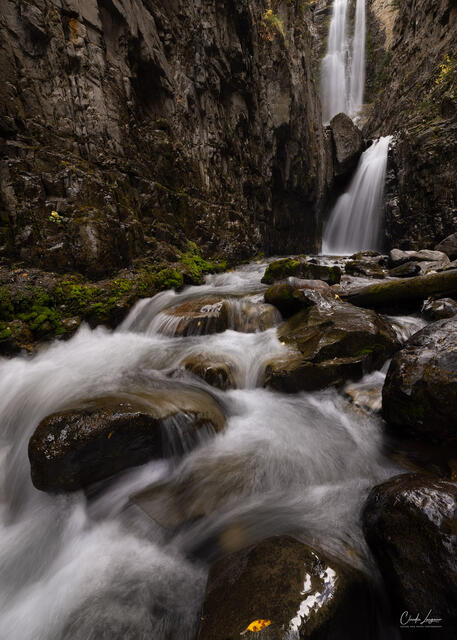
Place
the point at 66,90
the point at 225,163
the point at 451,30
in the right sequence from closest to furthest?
the point at 66,90 → the point at 225,163 → the point at 451,30

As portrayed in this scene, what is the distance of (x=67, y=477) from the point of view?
227 cm

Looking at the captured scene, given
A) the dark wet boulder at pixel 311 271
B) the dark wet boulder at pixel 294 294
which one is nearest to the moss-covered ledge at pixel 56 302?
the dark wet boulder at pixel 294 294

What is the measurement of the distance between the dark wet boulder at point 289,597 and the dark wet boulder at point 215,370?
222 cm

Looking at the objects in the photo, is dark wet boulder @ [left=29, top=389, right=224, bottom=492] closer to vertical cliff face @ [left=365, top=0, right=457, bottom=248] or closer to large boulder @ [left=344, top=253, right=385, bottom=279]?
large boulder @ [left=344, top=253, right=385, bottom=279]

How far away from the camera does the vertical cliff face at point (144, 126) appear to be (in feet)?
19.3

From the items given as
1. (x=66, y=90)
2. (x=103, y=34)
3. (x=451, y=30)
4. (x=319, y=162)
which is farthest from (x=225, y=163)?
(x=451, y=30)

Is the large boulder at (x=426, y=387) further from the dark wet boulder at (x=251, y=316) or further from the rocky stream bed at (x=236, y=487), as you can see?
the dark wet boulder at (x=251, y=316)

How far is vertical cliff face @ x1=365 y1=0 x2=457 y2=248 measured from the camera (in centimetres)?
1326

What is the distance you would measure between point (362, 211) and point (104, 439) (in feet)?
75.0

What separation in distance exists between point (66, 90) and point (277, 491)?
373 inches

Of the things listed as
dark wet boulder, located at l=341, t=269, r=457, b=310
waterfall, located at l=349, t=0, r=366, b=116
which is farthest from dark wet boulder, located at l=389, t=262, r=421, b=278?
waterfall, located at l=349, t=0, r=366, b=116

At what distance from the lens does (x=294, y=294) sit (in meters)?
5.40

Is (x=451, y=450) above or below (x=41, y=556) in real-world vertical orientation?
above

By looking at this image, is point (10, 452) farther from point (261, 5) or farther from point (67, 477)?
point (261, 5)
